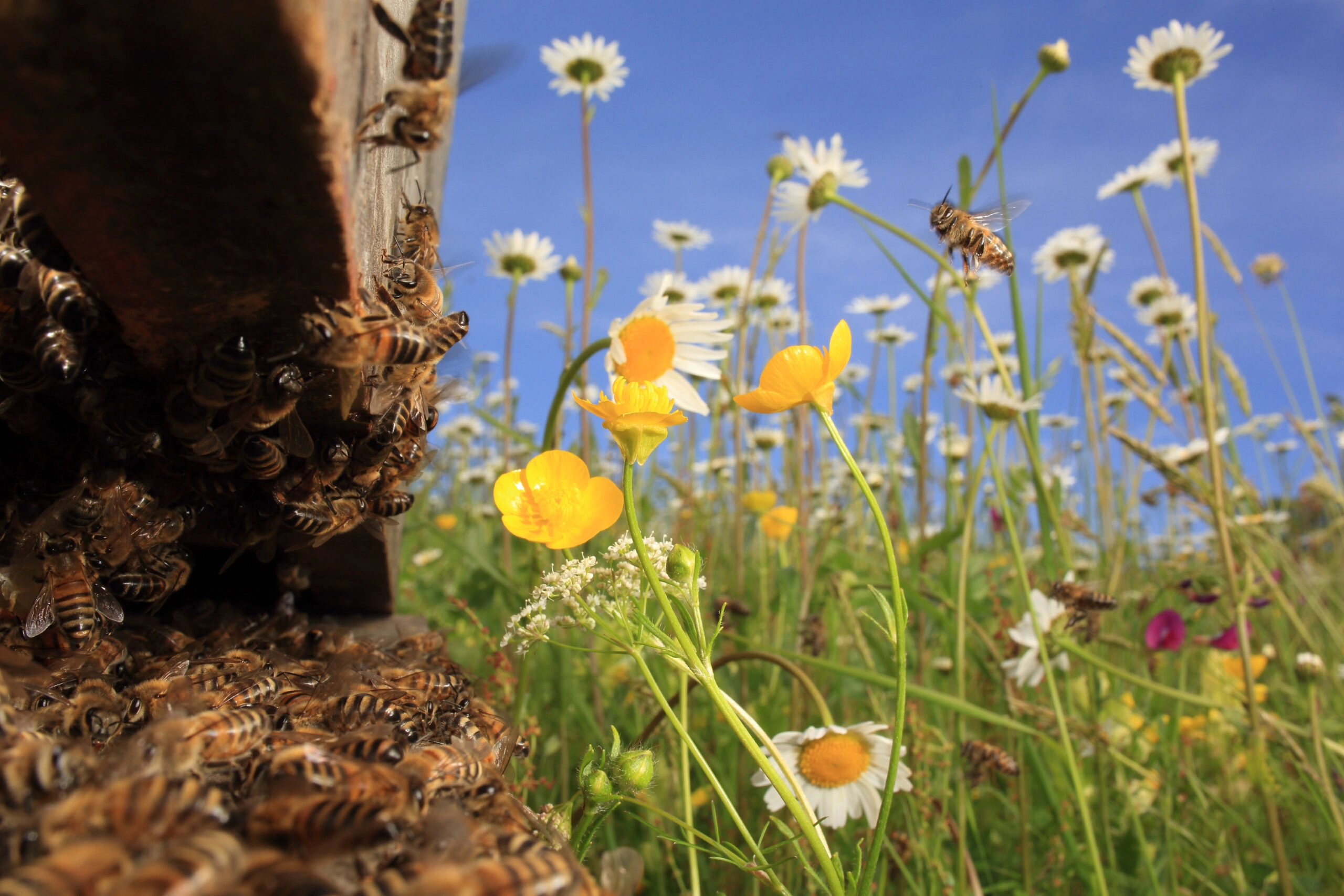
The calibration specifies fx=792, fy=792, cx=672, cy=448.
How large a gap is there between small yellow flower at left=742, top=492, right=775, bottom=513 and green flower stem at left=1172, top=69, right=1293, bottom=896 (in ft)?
6.60

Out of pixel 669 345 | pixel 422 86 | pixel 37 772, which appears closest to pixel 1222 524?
pixel 669 345

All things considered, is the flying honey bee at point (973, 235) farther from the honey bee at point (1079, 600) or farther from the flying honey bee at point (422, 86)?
the flying honey bee at point (422, 86)

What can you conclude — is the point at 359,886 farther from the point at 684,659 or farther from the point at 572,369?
the point at 572,369

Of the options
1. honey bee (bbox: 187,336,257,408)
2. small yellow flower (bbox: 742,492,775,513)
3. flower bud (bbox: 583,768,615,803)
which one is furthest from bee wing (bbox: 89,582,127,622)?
small yellow flower (bbox: 742,492,775,513)

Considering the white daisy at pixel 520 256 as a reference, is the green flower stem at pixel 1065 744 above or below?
below

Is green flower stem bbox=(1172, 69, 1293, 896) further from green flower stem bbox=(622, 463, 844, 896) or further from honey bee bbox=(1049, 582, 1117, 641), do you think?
green flower stem bbox=(622, 463, 844, 896)

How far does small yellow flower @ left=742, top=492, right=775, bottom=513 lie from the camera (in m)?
4.05

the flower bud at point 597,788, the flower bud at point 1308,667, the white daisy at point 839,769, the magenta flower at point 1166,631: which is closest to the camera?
the flower bud at point 597,788

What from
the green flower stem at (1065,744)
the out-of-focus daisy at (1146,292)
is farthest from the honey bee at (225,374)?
the out-of-focus daisy at (1146,292)

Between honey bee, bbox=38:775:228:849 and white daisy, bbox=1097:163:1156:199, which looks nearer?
honey bee, bbox=38:775:228:849

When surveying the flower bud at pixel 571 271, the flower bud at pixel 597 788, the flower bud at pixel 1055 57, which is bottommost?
the flower bud at pixel 597 788

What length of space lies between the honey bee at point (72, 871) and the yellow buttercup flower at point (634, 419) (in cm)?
76

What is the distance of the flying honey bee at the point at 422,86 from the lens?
981 millimetres

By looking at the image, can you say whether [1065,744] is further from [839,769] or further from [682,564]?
[682,564]
